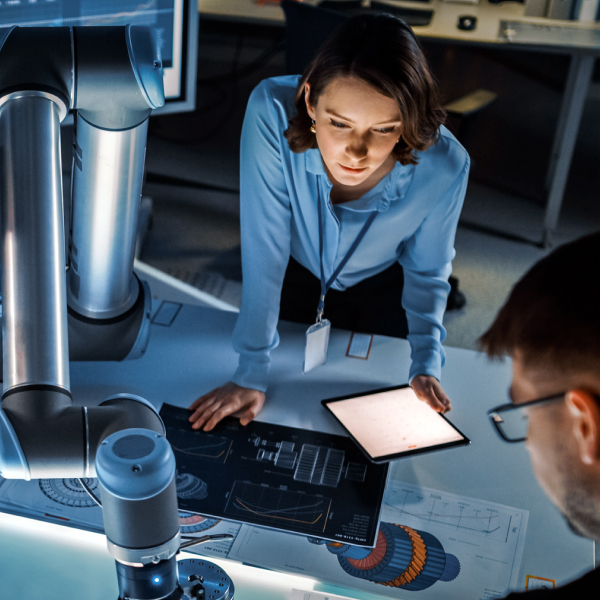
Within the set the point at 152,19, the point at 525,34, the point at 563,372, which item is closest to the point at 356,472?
the point at 563,372

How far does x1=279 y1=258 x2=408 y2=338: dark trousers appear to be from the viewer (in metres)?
1.55

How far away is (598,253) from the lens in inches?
23.6

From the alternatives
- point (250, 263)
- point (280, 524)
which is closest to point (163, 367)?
point (250, 263)

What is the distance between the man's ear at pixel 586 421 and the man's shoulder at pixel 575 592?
98 mm

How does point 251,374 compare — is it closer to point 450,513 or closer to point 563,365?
point 450,513

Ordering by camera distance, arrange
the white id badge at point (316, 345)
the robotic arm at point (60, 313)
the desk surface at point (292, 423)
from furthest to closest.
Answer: the white id badge at point (316, 345) < the desk surface at point (292, 423) < the robotic arm at point (60, 313)

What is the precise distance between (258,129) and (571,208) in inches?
103

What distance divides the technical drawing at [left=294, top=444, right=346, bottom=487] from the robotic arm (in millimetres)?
379

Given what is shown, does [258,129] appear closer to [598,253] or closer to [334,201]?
[334,201]

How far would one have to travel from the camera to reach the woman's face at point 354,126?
1076mm

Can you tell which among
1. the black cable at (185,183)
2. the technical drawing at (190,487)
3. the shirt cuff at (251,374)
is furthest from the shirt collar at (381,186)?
the black cable at (185,183)

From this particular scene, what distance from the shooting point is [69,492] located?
3.34 feet

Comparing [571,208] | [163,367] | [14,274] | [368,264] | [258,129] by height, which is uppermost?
[14,274]

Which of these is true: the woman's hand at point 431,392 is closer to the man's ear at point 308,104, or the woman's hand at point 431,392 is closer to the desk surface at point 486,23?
the man's ear at point 308,104
